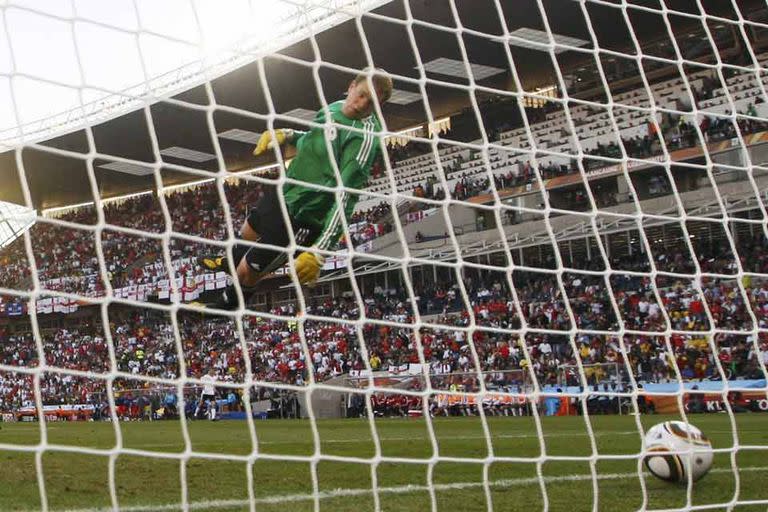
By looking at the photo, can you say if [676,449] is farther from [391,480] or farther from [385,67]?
[385,67]

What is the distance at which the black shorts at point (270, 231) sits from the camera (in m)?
4.38

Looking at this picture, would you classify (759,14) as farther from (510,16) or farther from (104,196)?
(104,196)

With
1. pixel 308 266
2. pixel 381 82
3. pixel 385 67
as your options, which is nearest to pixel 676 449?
pixel 308 266

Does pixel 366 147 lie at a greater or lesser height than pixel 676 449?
greater

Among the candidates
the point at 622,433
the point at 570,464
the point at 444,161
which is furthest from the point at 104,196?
the point at 570,464

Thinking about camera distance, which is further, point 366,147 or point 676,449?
point 676,449

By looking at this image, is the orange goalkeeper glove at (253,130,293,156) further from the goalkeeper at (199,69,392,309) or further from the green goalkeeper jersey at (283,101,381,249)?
the green goalkeeper jersey at (283,101,381,249)

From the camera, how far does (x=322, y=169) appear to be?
160 inches

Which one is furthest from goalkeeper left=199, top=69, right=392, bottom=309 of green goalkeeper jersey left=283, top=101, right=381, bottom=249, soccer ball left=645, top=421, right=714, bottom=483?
soccer ball left=645, top=421, right=714, bottom=483

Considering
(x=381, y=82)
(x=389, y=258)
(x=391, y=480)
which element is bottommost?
(x=391, y=480)

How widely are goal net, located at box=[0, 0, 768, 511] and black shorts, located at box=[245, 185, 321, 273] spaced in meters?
0.02

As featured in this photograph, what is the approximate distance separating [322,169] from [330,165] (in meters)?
0.07

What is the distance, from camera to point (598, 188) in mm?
21500

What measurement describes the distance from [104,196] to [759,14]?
24273 mm
